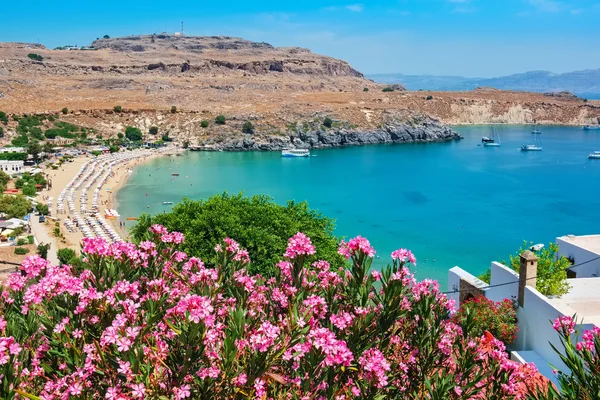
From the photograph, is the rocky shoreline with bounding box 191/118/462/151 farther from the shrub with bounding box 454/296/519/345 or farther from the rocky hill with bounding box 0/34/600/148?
the shrub with bounding box 454/296/519/345

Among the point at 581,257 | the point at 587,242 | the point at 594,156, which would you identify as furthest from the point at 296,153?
the point at 581,257

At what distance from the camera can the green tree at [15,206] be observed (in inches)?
1366

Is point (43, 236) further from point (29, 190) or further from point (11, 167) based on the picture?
point (11, 167)

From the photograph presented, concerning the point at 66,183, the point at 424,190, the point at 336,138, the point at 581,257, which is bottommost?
the point at 424,190

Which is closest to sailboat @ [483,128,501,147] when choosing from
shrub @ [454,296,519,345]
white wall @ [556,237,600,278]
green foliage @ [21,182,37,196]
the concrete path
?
green foliage @ [21,182,37,196]

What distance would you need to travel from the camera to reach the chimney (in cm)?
1280

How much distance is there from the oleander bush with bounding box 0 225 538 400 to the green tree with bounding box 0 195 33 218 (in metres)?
33.0

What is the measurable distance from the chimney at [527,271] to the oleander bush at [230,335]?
7.25 m

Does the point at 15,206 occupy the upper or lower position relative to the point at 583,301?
lower

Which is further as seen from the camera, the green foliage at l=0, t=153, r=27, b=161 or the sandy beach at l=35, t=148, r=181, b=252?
the green foliage at l=0, t=153, r=27, b=161

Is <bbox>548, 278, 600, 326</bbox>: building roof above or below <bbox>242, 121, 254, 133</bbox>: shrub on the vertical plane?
below

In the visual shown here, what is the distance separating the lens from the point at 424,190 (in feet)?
187

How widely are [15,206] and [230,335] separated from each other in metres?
36.5

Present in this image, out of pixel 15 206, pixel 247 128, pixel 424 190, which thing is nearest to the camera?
pixel 15 206
